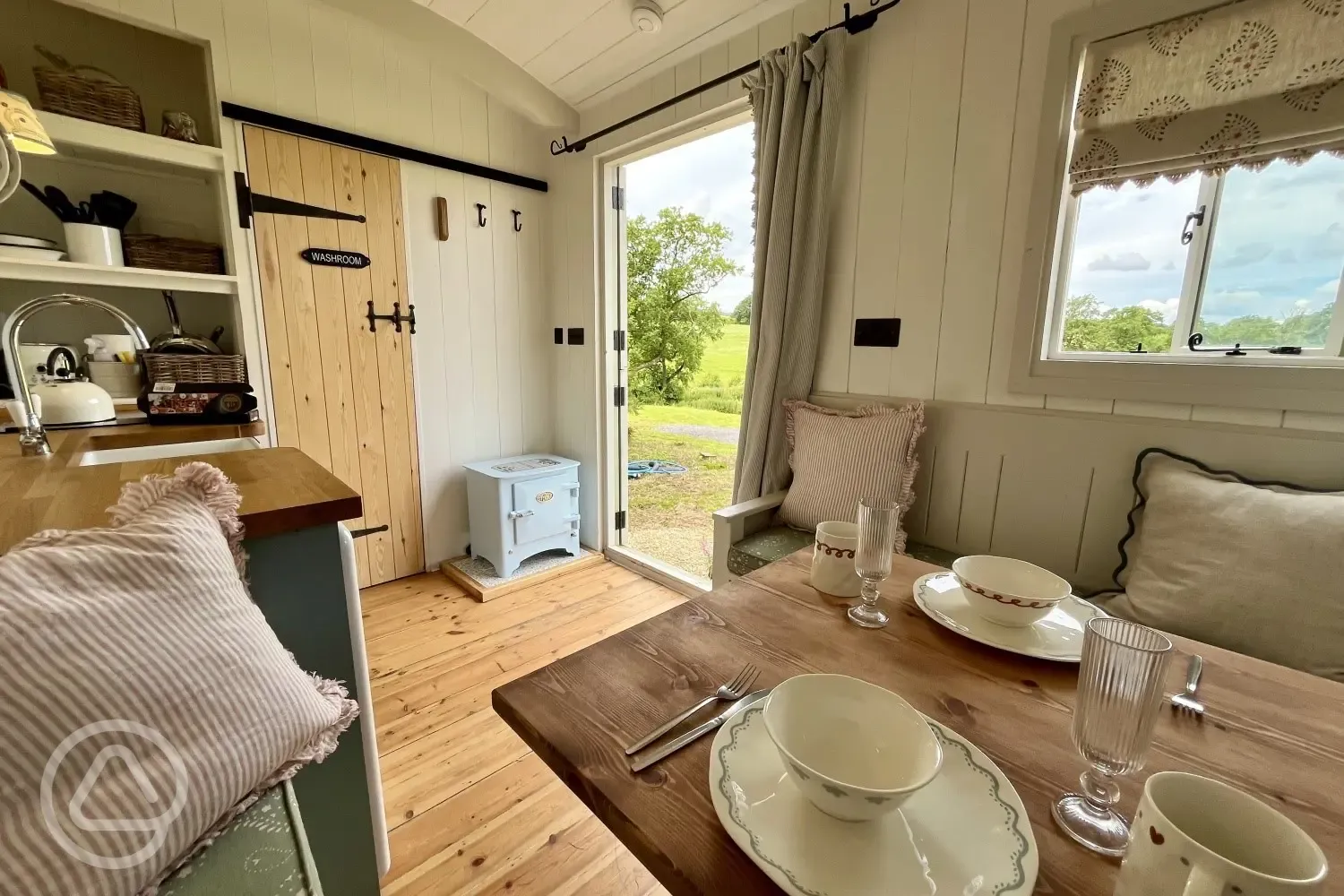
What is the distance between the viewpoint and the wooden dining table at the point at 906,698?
1.54ft

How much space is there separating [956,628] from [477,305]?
266cm

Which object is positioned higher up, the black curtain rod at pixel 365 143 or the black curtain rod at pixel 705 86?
the black curtain rod at pixel 705 86

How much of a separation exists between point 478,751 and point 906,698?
4.60ft

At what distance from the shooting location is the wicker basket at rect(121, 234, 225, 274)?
1791mm

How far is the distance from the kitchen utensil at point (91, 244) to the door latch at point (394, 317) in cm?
81

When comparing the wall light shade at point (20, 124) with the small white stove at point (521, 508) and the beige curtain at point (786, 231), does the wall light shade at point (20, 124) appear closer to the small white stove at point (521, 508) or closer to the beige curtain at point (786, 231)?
the small white stove at point (521, 508)

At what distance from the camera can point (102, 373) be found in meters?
1.78

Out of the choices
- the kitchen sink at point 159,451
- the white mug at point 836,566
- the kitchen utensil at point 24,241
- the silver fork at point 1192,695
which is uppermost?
the kitchen utensil at point 24,241

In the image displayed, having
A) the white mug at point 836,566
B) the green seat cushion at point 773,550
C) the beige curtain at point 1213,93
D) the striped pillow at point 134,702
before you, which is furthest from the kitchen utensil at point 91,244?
the beige curtain at point 1213,93

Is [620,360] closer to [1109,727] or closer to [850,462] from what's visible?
[850,462]

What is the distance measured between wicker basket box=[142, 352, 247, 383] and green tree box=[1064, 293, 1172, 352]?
2.65 meters

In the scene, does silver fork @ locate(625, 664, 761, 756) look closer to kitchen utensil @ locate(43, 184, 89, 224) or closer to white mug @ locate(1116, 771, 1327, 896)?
white mug @ locate(1116, 771, 1327, 896)

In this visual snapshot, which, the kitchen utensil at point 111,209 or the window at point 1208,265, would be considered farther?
the kitchen utensil at point 111,209

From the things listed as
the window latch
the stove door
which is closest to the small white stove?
the stove door
